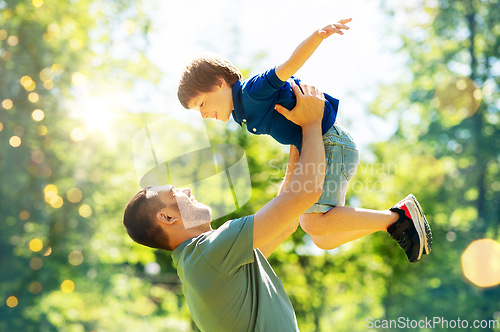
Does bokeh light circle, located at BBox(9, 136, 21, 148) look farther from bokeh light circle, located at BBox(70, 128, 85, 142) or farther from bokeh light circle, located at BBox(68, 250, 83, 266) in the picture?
bokeh light circle, located at BBox(68, 250, 83, 266)

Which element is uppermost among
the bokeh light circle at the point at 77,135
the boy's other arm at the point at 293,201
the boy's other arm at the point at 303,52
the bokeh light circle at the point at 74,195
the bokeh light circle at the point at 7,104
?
the boy's other arm at the point at 303,52

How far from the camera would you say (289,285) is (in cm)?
624

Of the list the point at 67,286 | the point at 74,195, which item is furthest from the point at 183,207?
the point at 67,286

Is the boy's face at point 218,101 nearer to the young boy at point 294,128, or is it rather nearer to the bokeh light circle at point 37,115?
the young boy at point 294,128

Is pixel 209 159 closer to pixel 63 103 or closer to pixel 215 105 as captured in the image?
pixel 215 105

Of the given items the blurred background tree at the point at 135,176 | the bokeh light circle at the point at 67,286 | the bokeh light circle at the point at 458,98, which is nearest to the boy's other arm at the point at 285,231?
the blurred background tree at the point at 135,176

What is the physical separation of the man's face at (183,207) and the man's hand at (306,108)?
1.70ft

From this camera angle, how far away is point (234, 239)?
1101 mm

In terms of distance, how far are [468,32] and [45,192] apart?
33.4ft

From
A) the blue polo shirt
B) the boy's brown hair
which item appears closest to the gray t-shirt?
the blue polo shirt

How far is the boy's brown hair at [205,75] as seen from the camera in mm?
1467

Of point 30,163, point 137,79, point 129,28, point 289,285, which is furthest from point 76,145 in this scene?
point 289,285

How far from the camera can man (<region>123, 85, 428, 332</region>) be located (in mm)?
1091

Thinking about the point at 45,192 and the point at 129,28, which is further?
the point at 129,28
